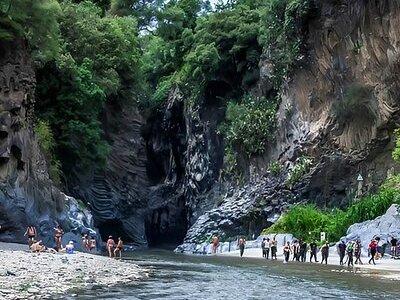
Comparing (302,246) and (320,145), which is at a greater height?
(320,145)

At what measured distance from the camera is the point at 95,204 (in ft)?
175

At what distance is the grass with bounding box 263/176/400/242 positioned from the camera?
111ft

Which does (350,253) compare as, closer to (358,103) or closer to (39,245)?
(39,245)

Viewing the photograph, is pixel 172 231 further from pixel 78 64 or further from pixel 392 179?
pixel 392 179

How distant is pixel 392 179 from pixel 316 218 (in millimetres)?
4885

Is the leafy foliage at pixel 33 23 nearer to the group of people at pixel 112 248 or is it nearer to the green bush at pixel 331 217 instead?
the group of people at pixel 112 248

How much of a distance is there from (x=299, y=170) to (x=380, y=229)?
1164 centimetres

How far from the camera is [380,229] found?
31359mm

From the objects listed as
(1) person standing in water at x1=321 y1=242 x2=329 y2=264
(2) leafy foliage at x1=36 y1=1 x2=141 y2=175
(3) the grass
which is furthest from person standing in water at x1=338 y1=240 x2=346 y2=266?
(2) leafy foliage at x1=36 y1=1 x2=141 y2=175

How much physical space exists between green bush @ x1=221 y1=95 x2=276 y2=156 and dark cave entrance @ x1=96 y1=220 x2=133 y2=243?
13176mm

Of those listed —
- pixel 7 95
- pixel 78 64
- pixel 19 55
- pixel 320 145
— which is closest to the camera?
pixel 7 95

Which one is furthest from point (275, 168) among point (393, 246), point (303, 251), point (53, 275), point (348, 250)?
point (53, 275)

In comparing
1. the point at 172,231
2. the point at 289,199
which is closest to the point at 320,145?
the point at 289,199

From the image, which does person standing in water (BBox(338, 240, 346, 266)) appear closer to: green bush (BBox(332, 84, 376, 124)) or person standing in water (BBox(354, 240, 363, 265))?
person standing in water (BBox(354, 240, 363, 265))
